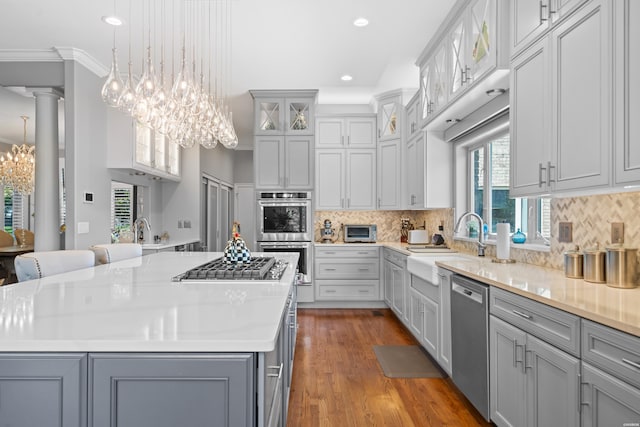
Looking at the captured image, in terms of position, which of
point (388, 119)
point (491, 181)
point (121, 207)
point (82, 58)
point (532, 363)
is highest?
point (82, 58)

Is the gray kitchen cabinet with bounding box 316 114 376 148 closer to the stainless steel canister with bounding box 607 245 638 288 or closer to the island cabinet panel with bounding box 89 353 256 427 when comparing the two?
the stainless steel canister with bounding box 607 245 638 288

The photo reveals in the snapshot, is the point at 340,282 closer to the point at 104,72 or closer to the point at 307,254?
the point at 307,254

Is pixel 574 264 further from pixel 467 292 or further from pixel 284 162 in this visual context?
pixel 284 162

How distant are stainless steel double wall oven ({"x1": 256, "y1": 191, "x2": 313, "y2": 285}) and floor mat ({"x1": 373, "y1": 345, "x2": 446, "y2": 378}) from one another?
1.83 m

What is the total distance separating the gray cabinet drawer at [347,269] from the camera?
5.23 metres

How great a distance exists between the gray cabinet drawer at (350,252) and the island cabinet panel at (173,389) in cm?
416

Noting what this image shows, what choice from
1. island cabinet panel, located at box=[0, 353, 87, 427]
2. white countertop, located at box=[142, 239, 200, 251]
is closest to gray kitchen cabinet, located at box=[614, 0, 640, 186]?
island cabinet panel, located at box=[0, 353, 87, 427]

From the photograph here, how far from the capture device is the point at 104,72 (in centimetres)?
433

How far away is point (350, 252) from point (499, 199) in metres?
2.20

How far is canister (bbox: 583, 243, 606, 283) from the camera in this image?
6.42ft

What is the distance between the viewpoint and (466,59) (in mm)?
2836

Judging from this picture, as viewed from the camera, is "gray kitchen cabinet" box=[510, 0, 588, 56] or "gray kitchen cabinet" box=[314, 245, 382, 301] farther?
"gray kitchen cabinet" box=[314, 245, 382, 301]

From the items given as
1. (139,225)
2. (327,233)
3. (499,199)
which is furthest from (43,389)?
(139,225)

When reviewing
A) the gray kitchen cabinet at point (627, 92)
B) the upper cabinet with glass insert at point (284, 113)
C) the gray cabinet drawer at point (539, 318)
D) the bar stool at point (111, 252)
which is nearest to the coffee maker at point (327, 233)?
the upper cabinet with glass insert at point (284, 113)
